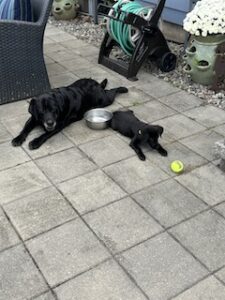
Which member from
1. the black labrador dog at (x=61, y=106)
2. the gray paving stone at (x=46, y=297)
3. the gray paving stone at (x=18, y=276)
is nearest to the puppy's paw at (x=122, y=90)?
the black labrador dog at (x=61, y=106)

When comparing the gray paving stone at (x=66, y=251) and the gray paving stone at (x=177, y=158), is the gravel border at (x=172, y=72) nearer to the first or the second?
the gray paving stone at (x=177, y=158)

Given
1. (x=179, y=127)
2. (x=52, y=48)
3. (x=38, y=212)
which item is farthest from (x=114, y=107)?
(x=52, y=48)

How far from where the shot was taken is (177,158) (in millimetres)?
3203

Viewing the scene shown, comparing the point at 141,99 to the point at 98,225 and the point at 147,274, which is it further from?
the point at 147,274

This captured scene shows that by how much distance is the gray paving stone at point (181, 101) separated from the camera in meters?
4.02

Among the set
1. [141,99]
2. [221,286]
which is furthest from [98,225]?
[141,99]

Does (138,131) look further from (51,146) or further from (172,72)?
(172,72)

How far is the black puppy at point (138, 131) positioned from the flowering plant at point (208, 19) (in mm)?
1332

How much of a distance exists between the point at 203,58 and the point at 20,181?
2.41m

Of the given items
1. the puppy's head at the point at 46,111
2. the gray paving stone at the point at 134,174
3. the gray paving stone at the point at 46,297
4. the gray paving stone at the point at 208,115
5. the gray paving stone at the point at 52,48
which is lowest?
the gray paving stone at the point at 52,48

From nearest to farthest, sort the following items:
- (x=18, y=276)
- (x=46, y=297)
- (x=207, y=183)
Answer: (x=46, y=297)
(x=18, y=276)
(x=207, y=183)

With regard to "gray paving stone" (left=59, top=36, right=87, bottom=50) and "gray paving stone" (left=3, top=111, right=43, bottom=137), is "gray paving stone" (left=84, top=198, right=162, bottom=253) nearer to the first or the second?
"gray paving stone" (left=3, top=111, right=43, bottom=137)

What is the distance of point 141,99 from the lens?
4.14 meters

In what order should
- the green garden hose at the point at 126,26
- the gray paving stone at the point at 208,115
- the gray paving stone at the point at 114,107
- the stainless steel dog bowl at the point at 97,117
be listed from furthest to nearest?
the green garden hose at the point at 126,26 → the gray paving stone at the point at 114,107 → the gray paving stone at the point at 208,115 → the stainless steel dog bowl at the point at 97,117
